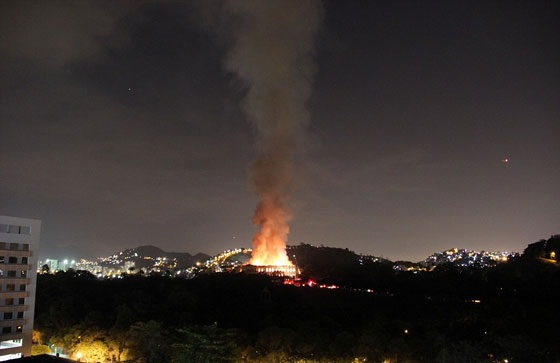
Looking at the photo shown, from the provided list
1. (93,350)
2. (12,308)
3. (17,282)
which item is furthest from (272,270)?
(12,308)

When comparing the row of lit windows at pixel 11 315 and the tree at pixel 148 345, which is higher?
the row of lit windows at pixel 11 315

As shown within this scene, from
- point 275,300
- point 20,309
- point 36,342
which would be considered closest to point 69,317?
point 36,342

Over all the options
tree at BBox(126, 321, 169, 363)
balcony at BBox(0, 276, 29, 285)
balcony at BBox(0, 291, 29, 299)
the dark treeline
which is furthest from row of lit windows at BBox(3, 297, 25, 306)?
tree at BBox(126, 321, 169, 363)

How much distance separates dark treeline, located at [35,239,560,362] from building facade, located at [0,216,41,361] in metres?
3.82

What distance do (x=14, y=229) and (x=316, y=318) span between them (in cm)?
2895

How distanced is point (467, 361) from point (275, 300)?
2971 cm

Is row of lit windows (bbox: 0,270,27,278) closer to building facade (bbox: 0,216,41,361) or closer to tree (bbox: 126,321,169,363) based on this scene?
building facade (bbox: 0,216,41,361)

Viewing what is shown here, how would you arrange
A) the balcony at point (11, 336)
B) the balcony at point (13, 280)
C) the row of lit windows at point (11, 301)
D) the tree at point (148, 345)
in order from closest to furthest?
the tree at point (148, 345)
the balcony at point (11, 336)
the balcony at point (13, 280)
the row of lit windows at point (11, 301)

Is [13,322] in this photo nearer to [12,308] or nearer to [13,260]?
[12,308]

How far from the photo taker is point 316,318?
4444 cm

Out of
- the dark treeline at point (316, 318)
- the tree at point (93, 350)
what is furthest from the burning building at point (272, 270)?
the tree at point (93, 350)

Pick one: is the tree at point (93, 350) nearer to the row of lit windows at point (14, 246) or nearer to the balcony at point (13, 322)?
the balcony at point (13, 322)

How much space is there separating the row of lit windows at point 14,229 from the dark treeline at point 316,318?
33.3 feet

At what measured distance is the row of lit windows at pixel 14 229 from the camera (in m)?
39.7
